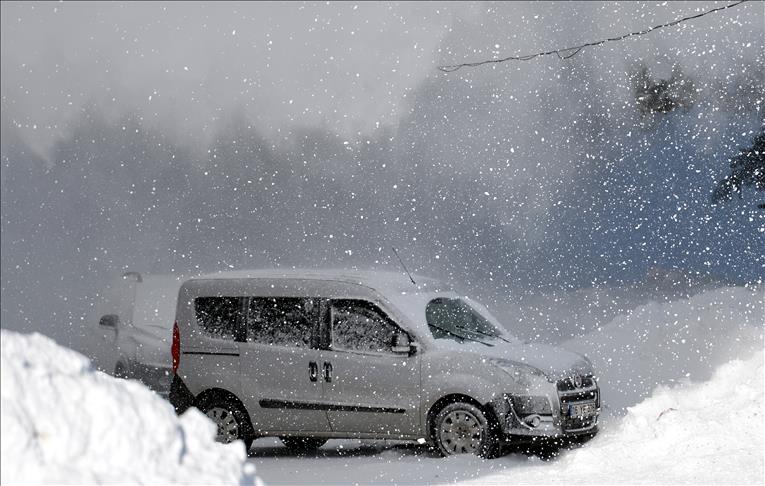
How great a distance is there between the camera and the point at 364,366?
10461 millimetres

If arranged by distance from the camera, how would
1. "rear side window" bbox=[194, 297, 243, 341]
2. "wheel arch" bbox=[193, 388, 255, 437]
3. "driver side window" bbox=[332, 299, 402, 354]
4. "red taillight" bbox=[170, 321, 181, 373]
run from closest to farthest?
"driver side window" bbox=[332, 299, 402, 354]
"wheel arch" bbox=[193, 388, 255, 437]
"rear side window" bbox=[194, 297, 243, 341]
"red taillight" bbox=[170, 321, 181, 373]

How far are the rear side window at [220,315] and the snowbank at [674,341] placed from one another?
6742 mm

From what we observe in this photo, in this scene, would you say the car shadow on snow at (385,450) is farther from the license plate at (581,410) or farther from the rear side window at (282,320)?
the rear side window at (282,320)

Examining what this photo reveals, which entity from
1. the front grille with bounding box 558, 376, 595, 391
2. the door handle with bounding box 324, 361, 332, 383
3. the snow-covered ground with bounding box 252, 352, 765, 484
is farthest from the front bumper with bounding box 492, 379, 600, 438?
the door handle with bounding box 324, 361, 332, 383

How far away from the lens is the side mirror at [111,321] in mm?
16391

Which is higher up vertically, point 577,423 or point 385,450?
point 577,423

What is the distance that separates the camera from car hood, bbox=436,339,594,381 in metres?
10.3

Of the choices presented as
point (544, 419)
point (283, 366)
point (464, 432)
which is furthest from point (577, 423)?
point (283, 366)

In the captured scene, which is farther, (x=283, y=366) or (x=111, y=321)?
(x=111, y=321)

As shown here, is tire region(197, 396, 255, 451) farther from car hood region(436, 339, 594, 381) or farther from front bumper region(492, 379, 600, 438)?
front bumper region(492, 379, 600, 438)

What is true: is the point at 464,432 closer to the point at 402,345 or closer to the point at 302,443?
the point at 402,345

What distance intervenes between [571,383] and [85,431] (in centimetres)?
721

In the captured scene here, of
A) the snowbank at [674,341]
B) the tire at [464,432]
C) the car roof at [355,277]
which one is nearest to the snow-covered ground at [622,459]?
the tire at [464,432]

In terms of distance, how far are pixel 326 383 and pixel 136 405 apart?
6657 mm
